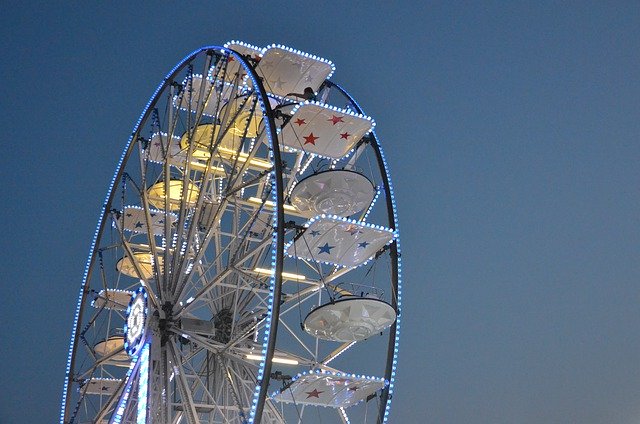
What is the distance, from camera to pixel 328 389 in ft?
39.9

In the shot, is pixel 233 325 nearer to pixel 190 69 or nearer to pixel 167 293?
pixel 167 293

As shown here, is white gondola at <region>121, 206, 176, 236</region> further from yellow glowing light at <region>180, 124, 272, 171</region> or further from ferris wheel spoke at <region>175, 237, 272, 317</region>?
ferris wheel spoke at <region>175, 237, 272, 317</region>

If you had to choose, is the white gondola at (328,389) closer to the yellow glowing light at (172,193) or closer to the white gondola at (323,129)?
the white gondola at (323,129)

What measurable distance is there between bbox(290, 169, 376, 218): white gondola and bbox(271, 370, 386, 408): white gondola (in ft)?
10.1

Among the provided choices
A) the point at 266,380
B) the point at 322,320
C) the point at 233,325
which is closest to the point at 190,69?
the point at 233,325

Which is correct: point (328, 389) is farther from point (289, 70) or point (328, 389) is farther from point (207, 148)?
point (207, 148)

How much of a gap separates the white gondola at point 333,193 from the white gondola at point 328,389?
307 centimetres

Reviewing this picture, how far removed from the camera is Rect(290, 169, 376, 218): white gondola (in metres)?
13.1

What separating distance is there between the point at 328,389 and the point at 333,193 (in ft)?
11.2

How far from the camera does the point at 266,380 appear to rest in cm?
1046

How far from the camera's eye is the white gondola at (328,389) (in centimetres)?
1170

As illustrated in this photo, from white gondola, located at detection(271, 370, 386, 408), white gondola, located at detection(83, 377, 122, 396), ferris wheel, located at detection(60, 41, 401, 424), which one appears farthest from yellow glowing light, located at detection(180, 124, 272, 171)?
white gondola, located at detection(83, 377, 122, 396)

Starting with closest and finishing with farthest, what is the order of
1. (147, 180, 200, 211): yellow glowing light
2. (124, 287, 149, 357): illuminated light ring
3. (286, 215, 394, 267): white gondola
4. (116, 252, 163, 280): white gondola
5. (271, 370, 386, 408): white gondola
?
(271, 370, 386, 408): white gondola < (286, 215, 394, 267): white gondola < (124, 287, 149, 357): illuminated light ring < (147, 180, 200, 211): yellow glowing light < (116, 252, 163, 280): white gondola

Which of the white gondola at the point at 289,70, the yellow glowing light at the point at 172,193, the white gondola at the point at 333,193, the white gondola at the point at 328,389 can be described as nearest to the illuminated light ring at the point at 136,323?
the white gondola at the point at 328,389
